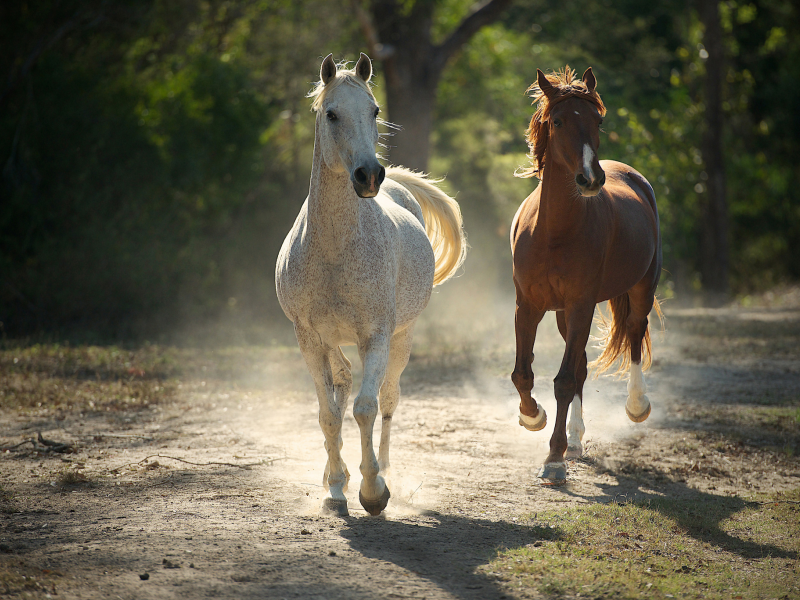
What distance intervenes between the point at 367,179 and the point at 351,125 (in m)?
0.37

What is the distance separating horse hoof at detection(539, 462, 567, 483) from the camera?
514 centimetres

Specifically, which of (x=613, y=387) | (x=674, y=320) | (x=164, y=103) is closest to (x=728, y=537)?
(x=613, y=387)

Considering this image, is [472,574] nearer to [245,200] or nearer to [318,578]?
[318,578]

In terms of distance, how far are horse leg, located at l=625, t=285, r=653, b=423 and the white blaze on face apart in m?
1.94

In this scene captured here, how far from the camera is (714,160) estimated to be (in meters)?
17.2

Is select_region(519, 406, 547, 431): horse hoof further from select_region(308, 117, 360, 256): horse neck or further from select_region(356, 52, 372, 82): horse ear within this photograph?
select_region(356, 52, 372, 82): horse ear

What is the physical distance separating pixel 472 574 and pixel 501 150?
57.5 ft

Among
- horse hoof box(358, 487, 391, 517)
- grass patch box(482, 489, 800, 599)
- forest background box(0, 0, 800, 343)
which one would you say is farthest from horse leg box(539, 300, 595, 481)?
forest background box(0, 0, 800, 343)

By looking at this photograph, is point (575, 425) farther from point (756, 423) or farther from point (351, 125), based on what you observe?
point (351, 125)

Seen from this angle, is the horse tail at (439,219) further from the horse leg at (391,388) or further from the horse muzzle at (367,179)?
the horse muzzle at (367,179)

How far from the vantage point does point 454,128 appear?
25391 millimetres

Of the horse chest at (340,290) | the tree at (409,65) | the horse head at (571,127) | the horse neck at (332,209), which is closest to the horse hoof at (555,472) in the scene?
the horse chest at (340,290)

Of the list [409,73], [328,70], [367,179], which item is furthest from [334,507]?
[409,73]

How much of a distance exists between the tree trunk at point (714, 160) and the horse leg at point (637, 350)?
455 inches
